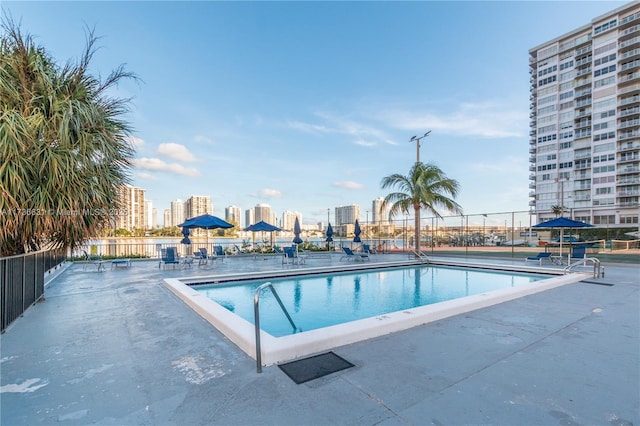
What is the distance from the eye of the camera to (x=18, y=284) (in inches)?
180

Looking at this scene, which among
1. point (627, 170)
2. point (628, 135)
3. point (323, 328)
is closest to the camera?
point (323, 328)

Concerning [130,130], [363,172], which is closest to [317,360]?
[130,130]

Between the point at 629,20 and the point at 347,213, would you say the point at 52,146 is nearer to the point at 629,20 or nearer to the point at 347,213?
the point at 347,213

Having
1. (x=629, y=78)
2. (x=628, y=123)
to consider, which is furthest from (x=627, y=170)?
(x=629, y=78)

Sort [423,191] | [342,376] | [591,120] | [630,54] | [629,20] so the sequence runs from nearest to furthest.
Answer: [342,376] → [423,191] → [630,54] → [629,20] → [591,120]

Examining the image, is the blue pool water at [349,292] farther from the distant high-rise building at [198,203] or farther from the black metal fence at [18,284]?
the distant high-rise building at [198,203]

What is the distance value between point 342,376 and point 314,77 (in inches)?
672

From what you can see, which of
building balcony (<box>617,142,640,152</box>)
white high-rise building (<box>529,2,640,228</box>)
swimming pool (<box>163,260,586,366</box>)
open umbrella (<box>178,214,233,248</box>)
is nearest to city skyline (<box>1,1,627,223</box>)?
open umbrella (<box>178,214,233,248</box>)

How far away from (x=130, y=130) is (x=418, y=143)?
46.3 ft

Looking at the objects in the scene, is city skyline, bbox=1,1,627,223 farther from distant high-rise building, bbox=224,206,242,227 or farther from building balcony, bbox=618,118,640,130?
building balcony, bbox=618,118,640,130

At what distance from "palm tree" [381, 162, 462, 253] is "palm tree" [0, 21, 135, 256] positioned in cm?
1305

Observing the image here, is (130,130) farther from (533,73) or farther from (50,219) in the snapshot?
(533,73)

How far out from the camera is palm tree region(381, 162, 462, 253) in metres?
Answer: 15.2

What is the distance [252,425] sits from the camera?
1989 millimetres
